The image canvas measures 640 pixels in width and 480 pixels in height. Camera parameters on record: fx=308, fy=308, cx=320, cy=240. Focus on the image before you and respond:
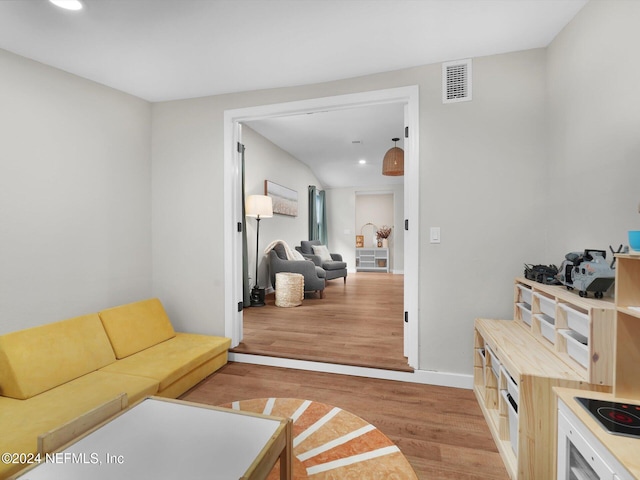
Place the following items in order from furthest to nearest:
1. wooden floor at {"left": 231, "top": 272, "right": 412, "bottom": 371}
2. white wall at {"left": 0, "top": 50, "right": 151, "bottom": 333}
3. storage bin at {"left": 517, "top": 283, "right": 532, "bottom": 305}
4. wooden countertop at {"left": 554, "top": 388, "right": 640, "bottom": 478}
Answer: wooden floor at {"left": 231, "top": 272, "right": 412, "bottom": 371} < white wall at {"left": 0, "top": 50, "right": 151, "bottom": 333} < storage bin at {"left": 517, "top": 283, "right": 532, "bottom": 305} < wooden countertop at {"left": 554, "top": 388, "right": 640, "bottom": 478}

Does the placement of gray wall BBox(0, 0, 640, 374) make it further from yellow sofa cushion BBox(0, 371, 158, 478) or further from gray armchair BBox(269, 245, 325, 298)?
gray armchair BBox(269, 245, 325, 298)

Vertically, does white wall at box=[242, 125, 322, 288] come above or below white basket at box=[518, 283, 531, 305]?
above

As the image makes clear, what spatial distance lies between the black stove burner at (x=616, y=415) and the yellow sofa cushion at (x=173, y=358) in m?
2.18

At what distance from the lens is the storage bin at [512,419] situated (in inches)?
59.4

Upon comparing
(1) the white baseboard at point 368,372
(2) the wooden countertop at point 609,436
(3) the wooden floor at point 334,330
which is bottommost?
(1) the white baseboard at point 368,372

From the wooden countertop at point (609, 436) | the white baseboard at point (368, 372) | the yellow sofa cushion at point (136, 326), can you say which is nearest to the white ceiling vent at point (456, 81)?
the wooden countertop at point (609, 436)

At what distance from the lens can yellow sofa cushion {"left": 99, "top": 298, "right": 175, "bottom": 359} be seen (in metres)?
2.36

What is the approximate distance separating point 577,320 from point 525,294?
652 millimetres

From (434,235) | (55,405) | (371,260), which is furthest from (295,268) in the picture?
(371,260)

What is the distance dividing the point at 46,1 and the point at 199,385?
101 inches

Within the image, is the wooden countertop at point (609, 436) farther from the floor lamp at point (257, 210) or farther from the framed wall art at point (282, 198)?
the framed wall art at point (282, 198)

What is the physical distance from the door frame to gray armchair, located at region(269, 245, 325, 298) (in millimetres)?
2049

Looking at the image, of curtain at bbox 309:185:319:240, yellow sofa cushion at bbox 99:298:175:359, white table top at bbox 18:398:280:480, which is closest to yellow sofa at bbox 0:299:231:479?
yellow sofa cushion at bbox 99:298:175:359

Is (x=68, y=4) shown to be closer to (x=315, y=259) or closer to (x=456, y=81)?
(x=456, y=81)
